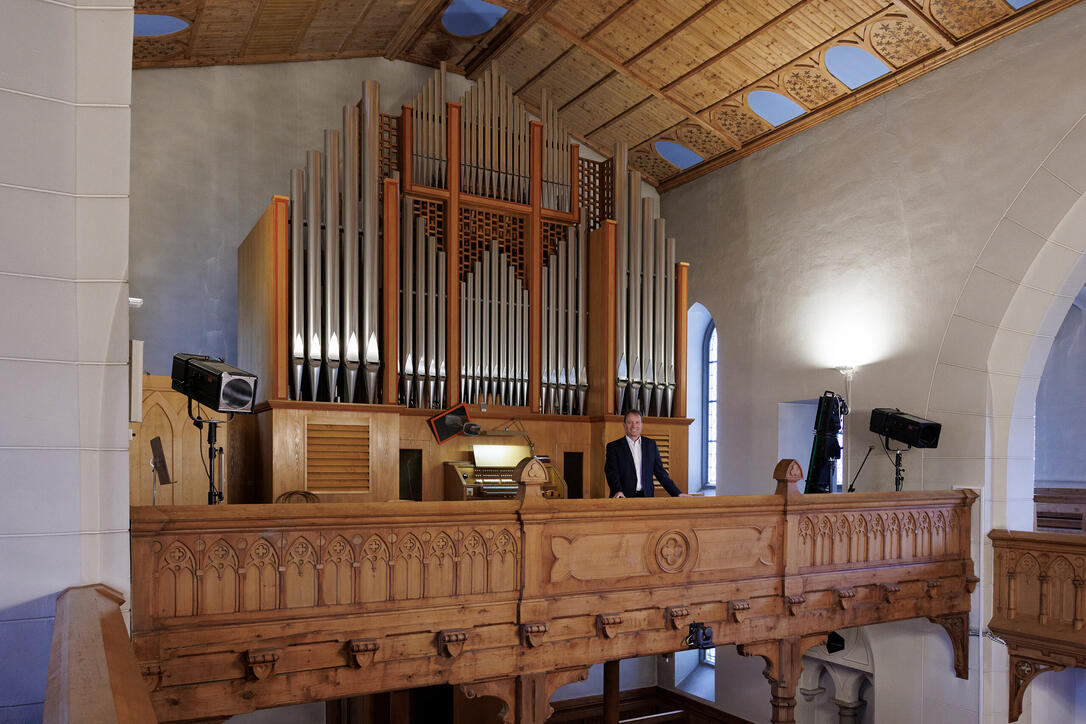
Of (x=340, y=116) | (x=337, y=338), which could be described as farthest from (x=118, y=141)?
(x=340, y=116)

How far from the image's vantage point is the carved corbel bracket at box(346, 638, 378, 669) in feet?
15.1

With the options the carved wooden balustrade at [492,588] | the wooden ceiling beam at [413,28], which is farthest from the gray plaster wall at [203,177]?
the carved wooden balustrade at [492,588]

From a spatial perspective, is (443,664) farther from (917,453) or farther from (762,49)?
(762,49)

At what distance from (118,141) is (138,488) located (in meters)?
4.39

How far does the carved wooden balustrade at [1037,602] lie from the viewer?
22.6 feet

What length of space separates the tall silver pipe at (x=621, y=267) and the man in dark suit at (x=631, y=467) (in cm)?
194

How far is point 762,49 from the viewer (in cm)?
826

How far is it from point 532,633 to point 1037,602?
472cm

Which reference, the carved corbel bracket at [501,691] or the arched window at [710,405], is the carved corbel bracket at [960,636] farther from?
the carved corbel bracket at [501,691]

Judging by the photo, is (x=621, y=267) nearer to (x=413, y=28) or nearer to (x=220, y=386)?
(x=413, y=28)

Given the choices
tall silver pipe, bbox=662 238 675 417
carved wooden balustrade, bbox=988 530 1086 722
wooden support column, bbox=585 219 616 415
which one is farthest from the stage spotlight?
carved wooden balustrade, bbox=988 530 1086 722

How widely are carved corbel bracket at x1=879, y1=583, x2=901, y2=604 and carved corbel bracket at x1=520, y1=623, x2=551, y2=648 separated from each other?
322 cm

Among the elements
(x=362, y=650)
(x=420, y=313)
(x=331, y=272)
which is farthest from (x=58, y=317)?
(x=420, y=313)

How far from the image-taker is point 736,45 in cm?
830
